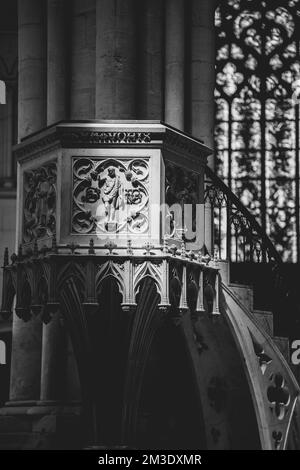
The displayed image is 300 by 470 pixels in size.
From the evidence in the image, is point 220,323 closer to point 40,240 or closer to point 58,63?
point 40,240

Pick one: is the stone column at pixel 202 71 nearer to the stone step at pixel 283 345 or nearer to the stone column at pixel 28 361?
the stone step at pixel 283 345

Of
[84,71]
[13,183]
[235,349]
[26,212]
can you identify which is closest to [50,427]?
[235,349]

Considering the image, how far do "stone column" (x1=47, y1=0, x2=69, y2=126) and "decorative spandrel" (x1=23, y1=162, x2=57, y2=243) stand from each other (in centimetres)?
303

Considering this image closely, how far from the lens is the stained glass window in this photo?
20.1 metres

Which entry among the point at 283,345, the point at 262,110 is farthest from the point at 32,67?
the point at 262,110

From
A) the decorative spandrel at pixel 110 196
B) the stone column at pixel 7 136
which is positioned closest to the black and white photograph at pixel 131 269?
the decorative spandrel at pixel 110 196

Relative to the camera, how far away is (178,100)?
567 inches

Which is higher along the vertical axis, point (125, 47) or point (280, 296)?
point (125, 47)

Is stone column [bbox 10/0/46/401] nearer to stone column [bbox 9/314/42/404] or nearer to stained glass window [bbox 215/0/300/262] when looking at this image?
stone column [bbox 9/314/42/404]

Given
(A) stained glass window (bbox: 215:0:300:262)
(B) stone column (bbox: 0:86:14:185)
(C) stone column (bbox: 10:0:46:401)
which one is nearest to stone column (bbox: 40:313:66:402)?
(C) stone column (bbox: 10:0:46:401)

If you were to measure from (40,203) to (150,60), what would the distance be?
3457 mm

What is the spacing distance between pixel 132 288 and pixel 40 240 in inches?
35.1

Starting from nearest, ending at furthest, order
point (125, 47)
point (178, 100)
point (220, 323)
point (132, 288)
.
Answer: point (132, 288)
point (220, 323)
point (125, 47)
point (178, 100)

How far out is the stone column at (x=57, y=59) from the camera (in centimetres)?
1431
